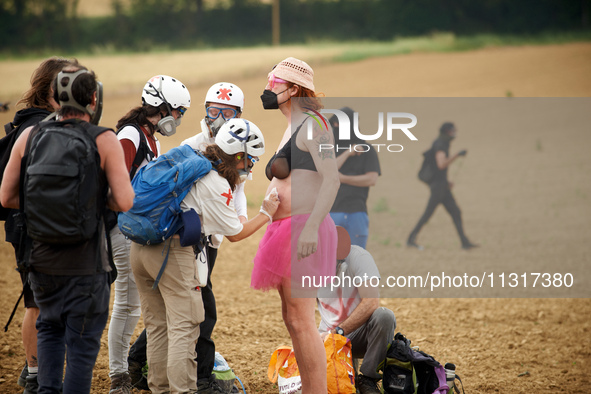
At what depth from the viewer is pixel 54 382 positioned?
10.2ft

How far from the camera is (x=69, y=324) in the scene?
3.04 meters

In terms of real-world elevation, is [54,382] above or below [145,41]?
below

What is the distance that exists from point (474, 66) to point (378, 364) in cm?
3363

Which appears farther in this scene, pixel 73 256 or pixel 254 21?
pixel 254 21

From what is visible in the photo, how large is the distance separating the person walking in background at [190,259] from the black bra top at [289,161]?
0.13m

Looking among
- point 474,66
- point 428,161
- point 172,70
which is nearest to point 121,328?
point 428,161

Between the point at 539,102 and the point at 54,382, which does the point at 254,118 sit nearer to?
the point at 539,102

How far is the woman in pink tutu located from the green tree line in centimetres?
4031

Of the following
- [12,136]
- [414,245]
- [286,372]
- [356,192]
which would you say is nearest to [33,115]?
[12,136]

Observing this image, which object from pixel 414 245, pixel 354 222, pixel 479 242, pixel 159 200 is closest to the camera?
pixel 159 200

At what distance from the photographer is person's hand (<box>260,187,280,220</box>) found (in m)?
3.77

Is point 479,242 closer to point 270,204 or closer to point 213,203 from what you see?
point 270,204

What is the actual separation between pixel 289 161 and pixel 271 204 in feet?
0.95

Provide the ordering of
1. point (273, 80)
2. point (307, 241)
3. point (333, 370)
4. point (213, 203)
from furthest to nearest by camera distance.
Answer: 1. point (333, 370)
2. point (273, 80)
3. point (307, 241)
4. point (213, 203)
